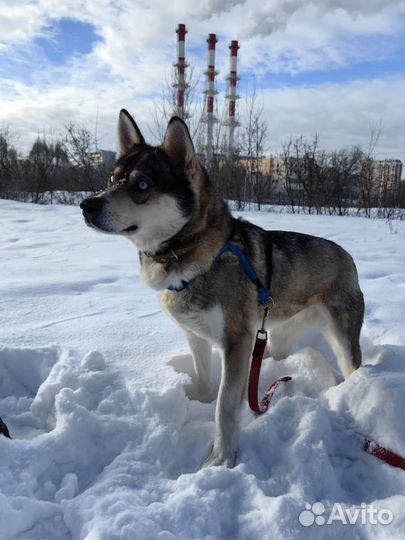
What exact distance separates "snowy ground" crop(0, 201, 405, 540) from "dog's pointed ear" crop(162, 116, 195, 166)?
58.2 inches

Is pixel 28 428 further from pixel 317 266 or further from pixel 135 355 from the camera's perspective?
pixel 317 266

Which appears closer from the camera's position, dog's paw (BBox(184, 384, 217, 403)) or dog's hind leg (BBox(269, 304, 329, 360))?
dog's paw (BBox(184, 384, 217, 403))

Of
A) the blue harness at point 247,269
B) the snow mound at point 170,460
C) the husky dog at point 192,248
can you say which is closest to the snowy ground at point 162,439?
the snow mound at point 170,460

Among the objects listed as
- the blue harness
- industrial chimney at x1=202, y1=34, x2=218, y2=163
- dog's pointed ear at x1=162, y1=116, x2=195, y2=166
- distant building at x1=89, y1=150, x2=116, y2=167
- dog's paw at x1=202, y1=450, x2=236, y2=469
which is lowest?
dog's paw at x1=202, y1=450, x2=236, y2=469

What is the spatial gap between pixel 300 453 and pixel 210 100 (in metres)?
27.9

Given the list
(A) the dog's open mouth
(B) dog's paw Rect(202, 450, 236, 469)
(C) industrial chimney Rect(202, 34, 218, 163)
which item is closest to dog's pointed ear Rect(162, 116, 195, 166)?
(A) the dog's open mouth

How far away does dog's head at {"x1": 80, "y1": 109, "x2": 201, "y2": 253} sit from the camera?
7.79 ft

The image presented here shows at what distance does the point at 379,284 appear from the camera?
5.22 metres

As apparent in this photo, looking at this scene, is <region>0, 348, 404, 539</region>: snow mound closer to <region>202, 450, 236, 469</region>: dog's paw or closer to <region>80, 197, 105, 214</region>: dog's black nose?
<region>202, 450, 236, 469</region>: dog's paw

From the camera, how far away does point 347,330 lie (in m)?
3.02

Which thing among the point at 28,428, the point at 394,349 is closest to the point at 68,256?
the point at 28,428

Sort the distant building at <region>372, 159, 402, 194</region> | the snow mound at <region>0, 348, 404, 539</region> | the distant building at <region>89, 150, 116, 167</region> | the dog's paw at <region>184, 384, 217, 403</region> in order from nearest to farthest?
the snow mound at <region>0, 348, 404, 539</region> → the dog's paw at <region>184, 384, 217, 403</region> → the distant building at <region>372, 159, 402, 194</region> → the distant building at <region>89, 150, 116, 167</region>

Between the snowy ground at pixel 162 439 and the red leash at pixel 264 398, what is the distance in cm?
5

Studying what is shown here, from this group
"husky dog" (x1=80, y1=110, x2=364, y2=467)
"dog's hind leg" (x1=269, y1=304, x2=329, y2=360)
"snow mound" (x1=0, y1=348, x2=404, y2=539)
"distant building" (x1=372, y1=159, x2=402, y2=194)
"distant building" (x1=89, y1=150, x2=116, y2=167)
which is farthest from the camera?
"distant building" (x1=89, y1=150, x2=116, y2=167)
